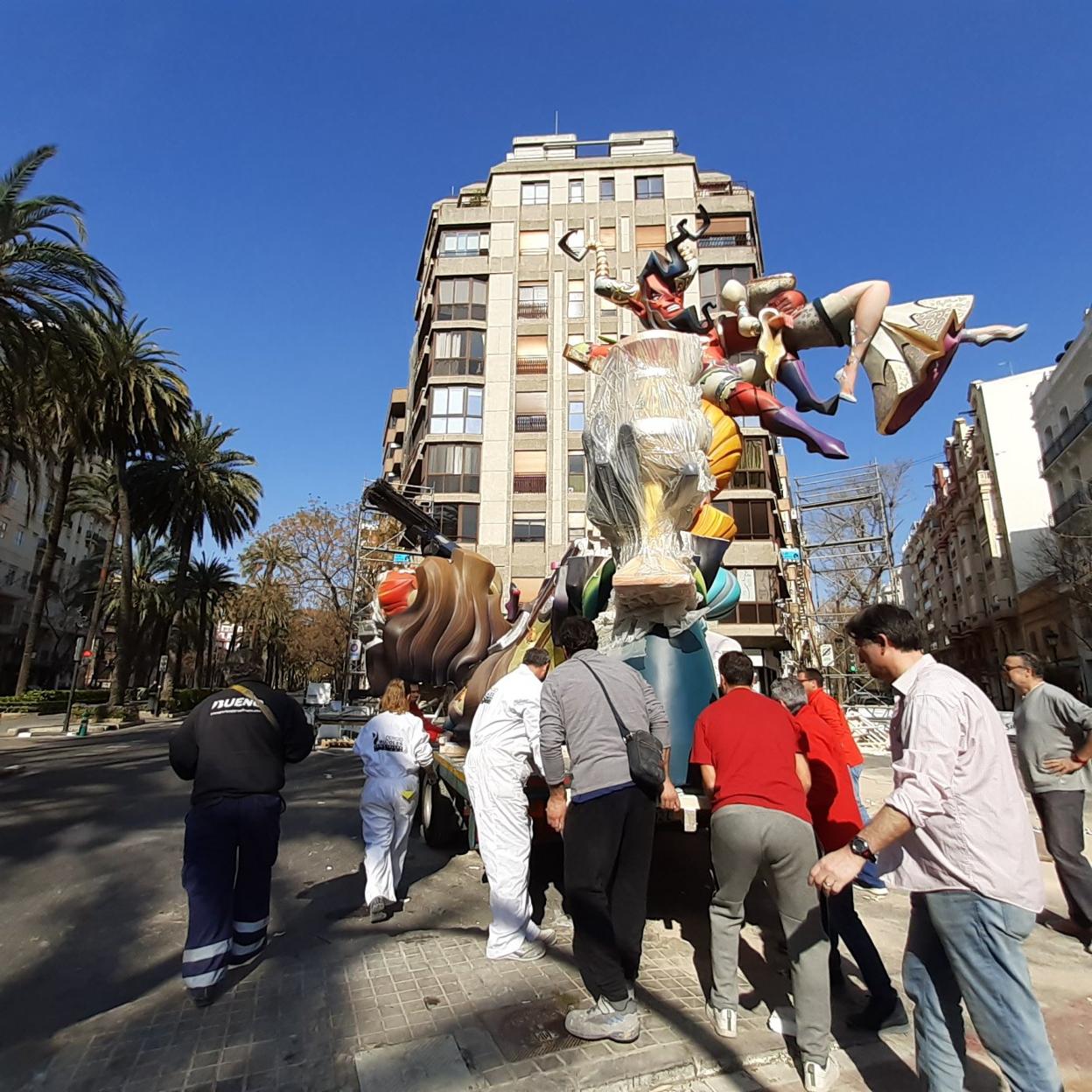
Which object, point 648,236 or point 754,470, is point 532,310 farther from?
point 754,470

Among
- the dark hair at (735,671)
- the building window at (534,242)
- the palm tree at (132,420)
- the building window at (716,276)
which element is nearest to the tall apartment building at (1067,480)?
the building window at (716,276)

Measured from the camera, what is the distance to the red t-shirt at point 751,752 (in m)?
2.82

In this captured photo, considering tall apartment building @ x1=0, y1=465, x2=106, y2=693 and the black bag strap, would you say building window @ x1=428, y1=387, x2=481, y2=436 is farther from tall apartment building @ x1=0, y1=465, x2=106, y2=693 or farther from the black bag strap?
the black bag strap

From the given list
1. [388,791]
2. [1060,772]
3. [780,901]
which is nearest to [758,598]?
[1060,772]

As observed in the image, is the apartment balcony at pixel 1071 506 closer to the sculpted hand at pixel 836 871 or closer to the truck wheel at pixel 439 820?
the truck wheel at pixel 439 820

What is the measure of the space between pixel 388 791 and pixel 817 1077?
9.99ft

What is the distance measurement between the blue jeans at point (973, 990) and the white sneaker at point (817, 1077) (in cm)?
44

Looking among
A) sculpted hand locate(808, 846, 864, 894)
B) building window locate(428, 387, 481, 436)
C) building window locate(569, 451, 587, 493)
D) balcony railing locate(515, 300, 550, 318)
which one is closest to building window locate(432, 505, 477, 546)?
building window locate(428, 387, 481, 436)

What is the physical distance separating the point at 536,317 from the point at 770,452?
41.5 ft

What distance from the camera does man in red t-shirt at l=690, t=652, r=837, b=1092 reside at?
2.61 metres

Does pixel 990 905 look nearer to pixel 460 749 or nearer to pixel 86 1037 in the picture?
pixel 86 1037

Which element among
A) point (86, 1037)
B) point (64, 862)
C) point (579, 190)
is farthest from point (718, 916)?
point (579, 190)

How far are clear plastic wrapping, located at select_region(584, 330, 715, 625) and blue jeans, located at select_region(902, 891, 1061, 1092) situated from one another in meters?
2.55

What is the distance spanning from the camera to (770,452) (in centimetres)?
2975
